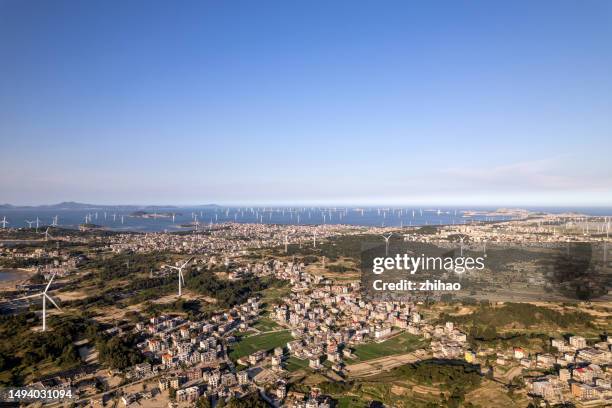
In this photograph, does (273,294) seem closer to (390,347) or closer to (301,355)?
(301,355)

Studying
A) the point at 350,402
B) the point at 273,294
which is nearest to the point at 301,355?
the point at 350,402

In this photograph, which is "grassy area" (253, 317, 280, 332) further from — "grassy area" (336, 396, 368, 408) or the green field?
"grassy area" (336, 396, 368, 408)

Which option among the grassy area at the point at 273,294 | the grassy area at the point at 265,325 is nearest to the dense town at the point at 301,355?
the grassy area at the point at 265,325

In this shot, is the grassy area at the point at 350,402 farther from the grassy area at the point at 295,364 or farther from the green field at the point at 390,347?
the green field at the point at 390,347

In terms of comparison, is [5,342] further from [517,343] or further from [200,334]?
[517,343]

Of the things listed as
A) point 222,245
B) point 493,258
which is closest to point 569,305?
point 493,258

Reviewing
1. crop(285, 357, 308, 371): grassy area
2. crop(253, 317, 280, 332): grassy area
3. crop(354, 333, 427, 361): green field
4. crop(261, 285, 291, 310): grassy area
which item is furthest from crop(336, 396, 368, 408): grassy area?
crop(261, 285, 291, 310): grassy area
